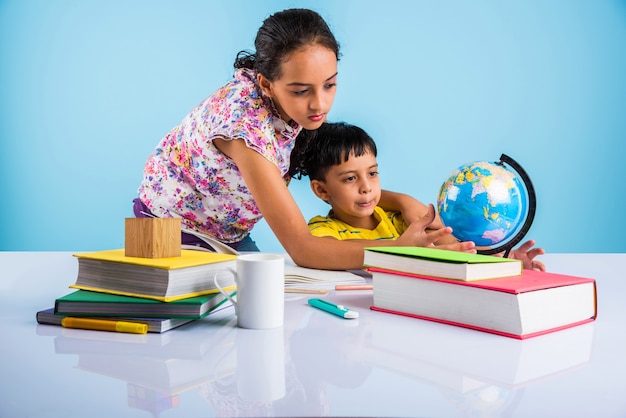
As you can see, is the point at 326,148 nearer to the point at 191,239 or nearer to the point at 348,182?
the point at 348,182

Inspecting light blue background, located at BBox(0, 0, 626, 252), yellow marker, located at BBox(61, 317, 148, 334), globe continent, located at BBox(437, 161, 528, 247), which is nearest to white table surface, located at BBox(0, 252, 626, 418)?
yellow marker, located at BBox(61, 317, 148, 334)

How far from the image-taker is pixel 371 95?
486cm

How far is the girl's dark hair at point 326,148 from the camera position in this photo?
2.12 metres

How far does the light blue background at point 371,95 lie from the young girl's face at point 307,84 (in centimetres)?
298

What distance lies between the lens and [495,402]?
712 mm

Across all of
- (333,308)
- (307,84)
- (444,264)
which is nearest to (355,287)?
(333,308)

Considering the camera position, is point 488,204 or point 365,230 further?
point 365,230

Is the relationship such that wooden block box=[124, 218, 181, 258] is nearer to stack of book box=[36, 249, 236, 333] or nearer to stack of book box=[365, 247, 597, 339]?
stack of book box=[36, 249, 236, 333]

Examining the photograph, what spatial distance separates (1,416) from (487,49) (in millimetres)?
4631

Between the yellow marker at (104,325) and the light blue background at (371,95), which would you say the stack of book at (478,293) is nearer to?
the yellow marker at (104,325)

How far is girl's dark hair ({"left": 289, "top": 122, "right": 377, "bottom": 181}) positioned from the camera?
6.95ft

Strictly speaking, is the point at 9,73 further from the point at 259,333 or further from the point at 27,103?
the point at 259,333

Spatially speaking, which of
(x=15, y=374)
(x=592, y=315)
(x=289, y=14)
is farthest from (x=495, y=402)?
(x=289, y=14)

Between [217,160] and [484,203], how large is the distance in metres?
0.83
